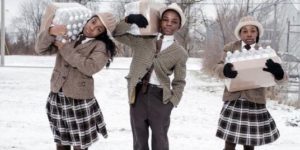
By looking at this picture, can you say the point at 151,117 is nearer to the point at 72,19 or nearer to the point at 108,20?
the point at 108,20

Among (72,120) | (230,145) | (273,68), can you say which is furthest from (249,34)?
(72,120)

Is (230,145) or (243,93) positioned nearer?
(243,93)

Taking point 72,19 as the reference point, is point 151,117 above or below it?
below

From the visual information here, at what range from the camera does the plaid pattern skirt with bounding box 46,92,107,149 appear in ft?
9.32

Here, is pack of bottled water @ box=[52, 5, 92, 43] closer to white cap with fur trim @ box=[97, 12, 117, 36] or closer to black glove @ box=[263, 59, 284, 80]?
white cap with fur trim @ box=[97, 12, 117, 36]

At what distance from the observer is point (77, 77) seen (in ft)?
9.24

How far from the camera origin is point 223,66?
3143mm

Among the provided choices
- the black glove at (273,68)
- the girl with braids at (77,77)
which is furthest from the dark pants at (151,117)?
the black glove at (273,68)

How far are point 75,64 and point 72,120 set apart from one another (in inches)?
15.6

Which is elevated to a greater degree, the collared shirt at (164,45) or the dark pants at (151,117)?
the collared shirt at (164,45)

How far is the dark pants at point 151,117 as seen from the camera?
2969 mm

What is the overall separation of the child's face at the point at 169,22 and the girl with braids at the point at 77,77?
35 cm

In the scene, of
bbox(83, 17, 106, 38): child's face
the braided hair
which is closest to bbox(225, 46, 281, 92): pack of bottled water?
the braided hair

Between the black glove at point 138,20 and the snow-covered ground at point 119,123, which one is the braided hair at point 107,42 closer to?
the black glove at point 138,20
